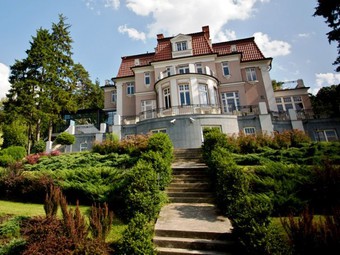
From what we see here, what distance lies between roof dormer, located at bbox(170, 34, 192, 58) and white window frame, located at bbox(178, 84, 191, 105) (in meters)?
5.83

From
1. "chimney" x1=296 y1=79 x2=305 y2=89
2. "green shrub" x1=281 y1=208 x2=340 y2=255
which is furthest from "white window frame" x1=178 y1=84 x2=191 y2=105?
"green shrub" x1=281 y1=208 x2=340 y2=255

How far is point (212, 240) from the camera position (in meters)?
4.69

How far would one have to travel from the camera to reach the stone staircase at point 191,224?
4508 mm

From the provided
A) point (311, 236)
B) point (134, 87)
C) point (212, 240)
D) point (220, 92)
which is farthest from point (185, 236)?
point (134, 87)

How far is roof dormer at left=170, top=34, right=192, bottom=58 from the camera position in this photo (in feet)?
76.7

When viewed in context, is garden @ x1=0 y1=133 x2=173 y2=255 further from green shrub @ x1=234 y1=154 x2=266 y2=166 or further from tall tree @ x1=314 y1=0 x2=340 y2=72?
tall tree @ x1=314 y1=0 x2=340 y2=72

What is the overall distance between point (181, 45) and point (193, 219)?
2283cm

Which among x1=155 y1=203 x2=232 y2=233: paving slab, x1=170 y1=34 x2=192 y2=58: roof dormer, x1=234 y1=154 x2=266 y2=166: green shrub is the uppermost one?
x1=170 y1=34 x2=192 y2=58: roof dormer

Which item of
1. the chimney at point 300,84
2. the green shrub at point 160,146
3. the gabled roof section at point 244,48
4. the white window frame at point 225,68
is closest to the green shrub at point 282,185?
the green shrub at point 160,146

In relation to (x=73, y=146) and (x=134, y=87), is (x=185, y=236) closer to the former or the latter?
(x=73, y=146)

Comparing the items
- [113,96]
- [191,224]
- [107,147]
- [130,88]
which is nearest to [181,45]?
[130,88]

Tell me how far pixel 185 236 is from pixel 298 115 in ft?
68.6

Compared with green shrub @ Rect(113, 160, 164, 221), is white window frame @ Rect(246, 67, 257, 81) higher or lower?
higher

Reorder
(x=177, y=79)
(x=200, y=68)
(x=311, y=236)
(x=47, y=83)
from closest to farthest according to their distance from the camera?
(x=311, y=236), (x=177, y=79), (x=200, y=68), (x=47, y=83)
